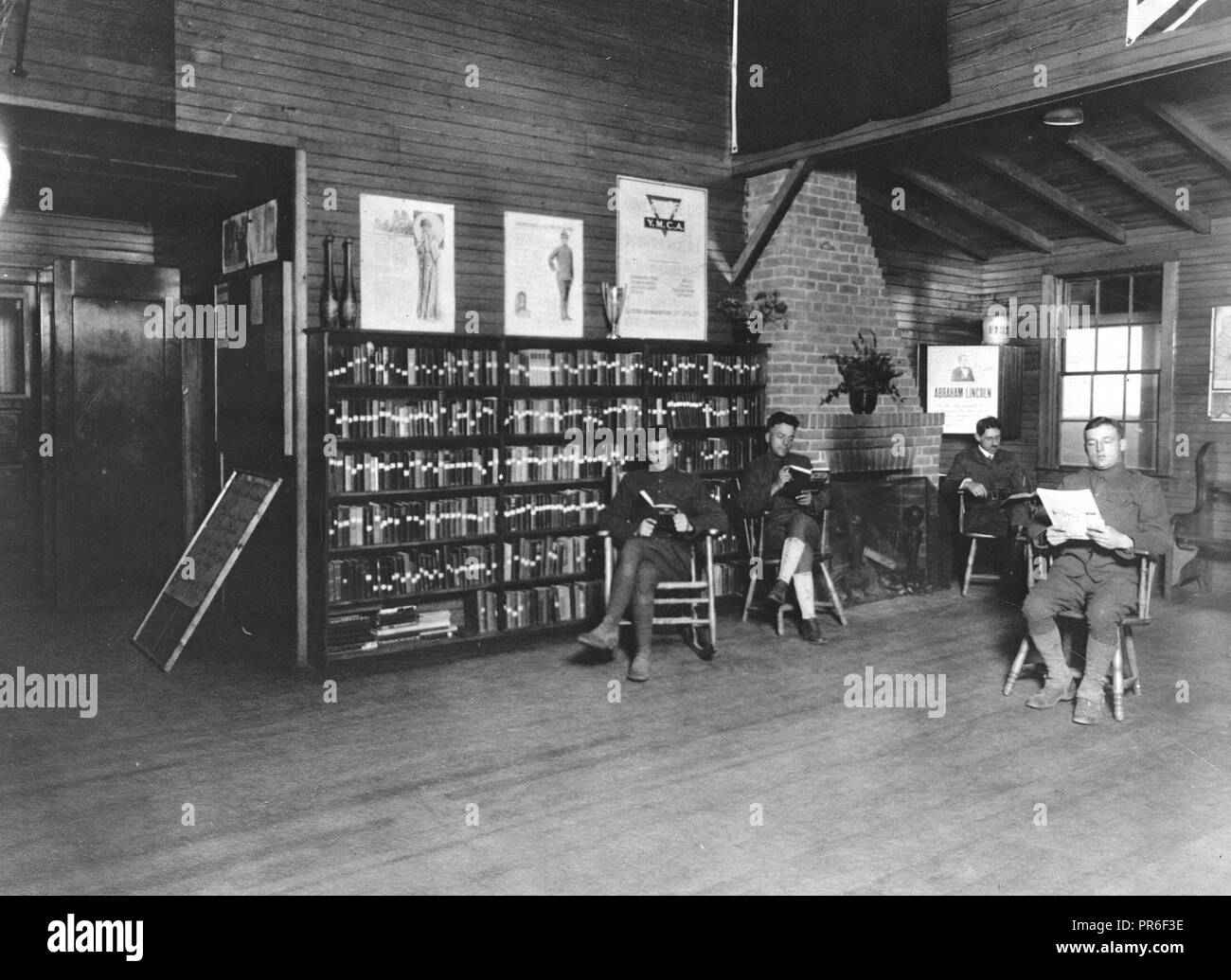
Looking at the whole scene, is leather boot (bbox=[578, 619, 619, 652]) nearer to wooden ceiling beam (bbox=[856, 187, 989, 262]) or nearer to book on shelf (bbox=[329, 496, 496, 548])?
book on shelf (bbox=[329, 496, 496, 548])

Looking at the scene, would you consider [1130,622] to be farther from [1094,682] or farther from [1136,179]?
[1136,179]

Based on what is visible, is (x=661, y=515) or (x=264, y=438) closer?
(x=661, y=515)

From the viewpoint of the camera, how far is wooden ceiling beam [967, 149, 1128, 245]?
810 cm

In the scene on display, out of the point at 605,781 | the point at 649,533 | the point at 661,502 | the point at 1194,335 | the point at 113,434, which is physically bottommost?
the point at 605,781

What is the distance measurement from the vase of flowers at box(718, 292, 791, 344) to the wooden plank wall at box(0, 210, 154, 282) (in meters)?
4.39

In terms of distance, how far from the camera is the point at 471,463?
20.7 feet

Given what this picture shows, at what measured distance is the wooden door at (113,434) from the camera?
294 inches

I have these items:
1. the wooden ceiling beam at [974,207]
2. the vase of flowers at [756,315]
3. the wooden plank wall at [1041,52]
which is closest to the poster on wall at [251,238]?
the vase of flowers at [756,315]

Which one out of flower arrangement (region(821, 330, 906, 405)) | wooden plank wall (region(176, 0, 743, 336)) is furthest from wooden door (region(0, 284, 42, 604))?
flower arrangement (region(821, 330, 906, 405))

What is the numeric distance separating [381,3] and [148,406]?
139 inches

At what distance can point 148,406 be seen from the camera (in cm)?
786

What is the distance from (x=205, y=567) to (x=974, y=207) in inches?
269

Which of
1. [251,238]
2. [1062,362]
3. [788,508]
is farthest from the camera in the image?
[1062,362]

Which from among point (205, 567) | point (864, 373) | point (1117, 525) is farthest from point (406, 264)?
point (1117, 525)
